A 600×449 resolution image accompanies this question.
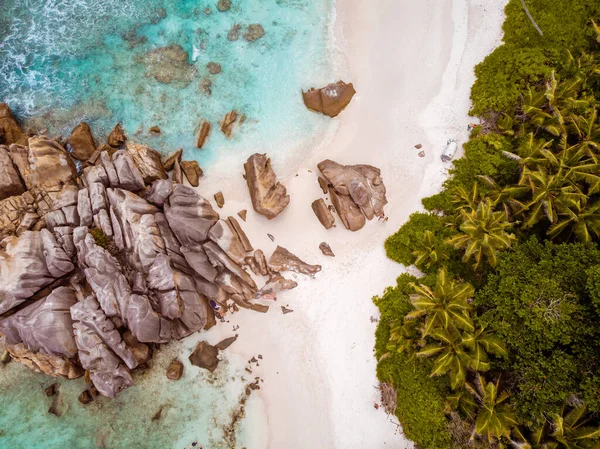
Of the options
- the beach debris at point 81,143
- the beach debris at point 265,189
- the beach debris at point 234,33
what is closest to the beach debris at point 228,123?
the beach debris at point 265,189

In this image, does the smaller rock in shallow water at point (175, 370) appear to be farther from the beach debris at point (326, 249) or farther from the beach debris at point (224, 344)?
the beach debris at point (326, 249)

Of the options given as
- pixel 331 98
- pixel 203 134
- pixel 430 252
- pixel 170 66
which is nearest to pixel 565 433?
pixel 430 252

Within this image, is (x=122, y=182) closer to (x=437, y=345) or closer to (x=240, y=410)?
(x=240, y=410)

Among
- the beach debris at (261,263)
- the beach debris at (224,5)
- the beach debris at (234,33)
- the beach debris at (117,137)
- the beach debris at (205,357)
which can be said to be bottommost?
the beach debris at (205,357)

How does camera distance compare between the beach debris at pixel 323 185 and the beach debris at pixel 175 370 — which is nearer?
the beach debris at pixel 175 370

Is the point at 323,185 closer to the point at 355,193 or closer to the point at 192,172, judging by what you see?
the point at 355,193

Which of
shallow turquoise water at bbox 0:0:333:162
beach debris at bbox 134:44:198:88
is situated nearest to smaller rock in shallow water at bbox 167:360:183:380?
shallow turquoise water at bbox 0:0:333:162

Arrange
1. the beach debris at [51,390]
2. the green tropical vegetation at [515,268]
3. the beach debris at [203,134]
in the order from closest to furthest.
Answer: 1. the green tropical vegetation at [515,268]
2. the beach debris at [51,390]
3. the beach debris at [203,134]
